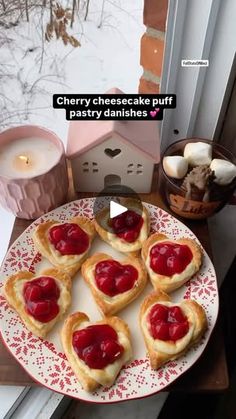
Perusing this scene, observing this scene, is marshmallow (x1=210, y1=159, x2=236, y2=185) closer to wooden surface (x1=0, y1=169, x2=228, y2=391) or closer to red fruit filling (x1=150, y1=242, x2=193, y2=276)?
red fruit filling (x1=150, y1=242, x2=193, y2=276)

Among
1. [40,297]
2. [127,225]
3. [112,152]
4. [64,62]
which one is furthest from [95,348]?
[64,62]

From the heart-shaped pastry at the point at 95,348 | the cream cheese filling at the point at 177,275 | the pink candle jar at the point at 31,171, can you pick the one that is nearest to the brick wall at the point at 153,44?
the pink candle jar at the point at 31,171

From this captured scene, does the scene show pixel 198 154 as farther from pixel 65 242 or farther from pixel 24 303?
pixel 24 303

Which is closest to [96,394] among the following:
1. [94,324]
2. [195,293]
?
[94,324]

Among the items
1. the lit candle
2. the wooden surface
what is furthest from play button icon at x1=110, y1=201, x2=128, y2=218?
the wooden surface

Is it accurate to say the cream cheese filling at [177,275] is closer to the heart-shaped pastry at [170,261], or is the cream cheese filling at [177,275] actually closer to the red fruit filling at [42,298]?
the heart-shaped pastry at [170,261]

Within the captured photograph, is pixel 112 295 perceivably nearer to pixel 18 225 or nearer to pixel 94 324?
pixel 94 324
